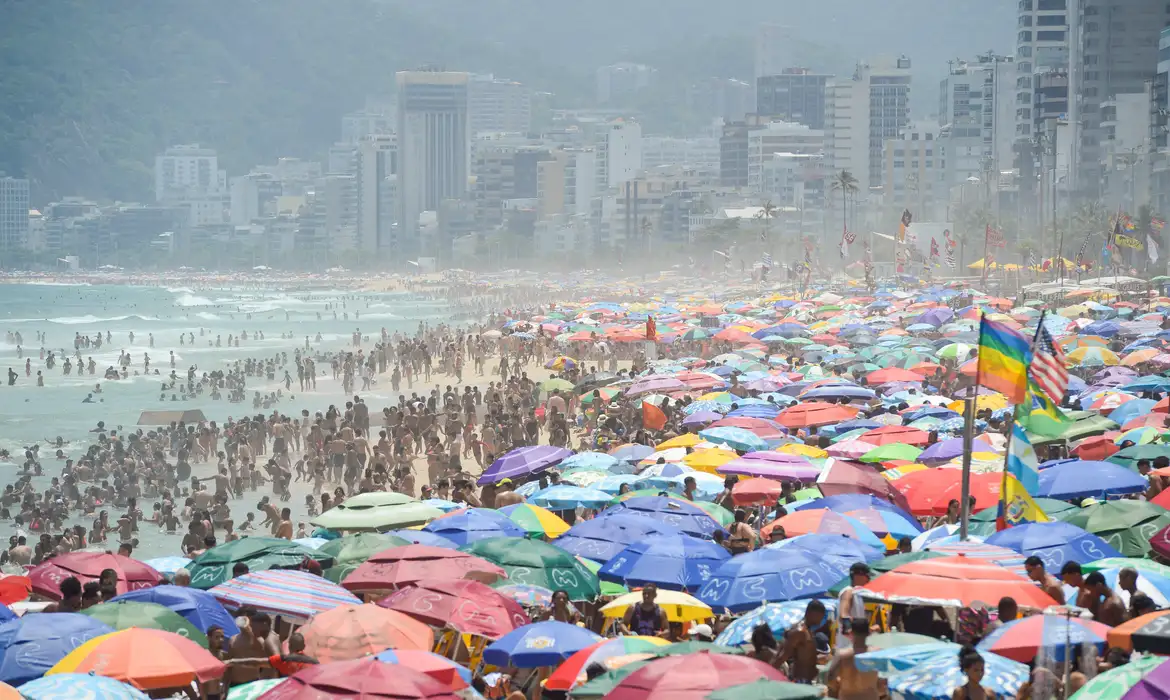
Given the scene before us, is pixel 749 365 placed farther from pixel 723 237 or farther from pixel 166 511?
pixel 723 237

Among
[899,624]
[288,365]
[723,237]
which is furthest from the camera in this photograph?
[723,237]

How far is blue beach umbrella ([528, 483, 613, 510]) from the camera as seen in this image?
48.6ft

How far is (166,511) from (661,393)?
8.23 m

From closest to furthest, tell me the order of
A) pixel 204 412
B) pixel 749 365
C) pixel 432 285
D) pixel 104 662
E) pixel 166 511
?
pixel 104 662, pixel 166 511, pixel 749 365, pixel 204 412, pixel 432 285

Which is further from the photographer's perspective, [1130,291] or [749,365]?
[1130,291]

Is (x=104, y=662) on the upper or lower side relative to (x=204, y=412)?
upper

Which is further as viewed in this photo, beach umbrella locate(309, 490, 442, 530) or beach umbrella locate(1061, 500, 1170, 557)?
beach umbrella locate(309, 490, 442, 530)

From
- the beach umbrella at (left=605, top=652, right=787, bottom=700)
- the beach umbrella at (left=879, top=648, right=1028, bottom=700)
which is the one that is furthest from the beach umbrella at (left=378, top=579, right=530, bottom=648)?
the beach umbrella at (left=879, top=648, right=1028, bottom=700)

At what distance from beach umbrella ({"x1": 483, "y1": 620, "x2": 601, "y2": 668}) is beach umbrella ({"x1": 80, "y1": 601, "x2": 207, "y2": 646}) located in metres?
1.89

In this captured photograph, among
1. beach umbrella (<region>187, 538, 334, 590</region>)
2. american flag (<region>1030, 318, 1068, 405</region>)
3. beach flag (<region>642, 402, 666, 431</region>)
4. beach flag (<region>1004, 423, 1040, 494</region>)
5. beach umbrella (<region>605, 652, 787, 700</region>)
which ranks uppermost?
american flag (<region>1030, 318, 1068, 405</region>)

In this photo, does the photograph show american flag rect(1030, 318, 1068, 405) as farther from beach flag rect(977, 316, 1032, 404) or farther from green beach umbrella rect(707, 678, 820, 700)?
green beach umbrella rect(707, 678, 820, 700)

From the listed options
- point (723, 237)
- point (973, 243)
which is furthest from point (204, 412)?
point (723, 237)

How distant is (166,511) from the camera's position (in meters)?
22.6

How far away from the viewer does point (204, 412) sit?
4047cm
